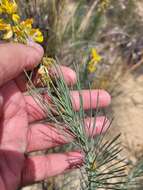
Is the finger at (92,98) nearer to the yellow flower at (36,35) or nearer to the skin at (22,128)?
the skin at (22,128)

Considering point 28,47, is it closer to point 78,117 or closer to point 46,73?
point 46,73

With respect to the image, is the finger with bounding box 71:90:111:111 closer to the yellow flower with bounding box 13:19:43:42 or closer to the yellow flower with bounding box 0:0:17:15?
the yellow flower with bounding box 13:19:43:42

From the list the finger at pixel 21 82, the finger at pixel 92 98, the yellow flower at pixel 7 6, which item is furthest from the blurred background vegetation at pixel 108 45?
the yellow flower at pixel 7 6

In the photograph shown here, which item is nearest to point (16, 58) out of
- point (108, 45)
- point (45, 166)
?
point (45, 166)

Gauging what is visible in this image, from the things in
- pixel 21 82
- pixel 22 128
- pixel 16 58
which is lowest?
pixel 22 128

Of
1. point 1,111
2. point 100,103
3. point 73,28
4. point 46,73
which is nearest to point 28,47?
point 46,73

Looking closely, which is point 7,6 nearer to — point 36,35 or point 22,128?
point 36,35
